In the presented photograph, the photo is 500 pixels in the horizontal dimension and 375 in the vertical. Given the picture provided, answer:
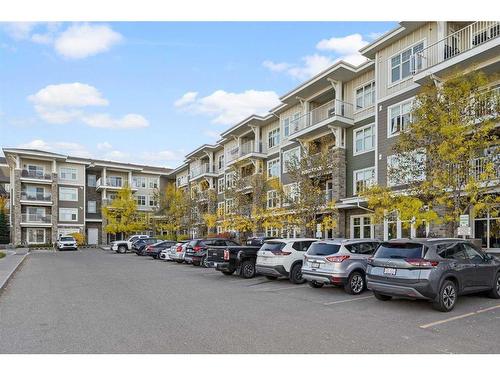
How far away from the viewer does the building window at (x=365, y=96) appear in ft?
84.1

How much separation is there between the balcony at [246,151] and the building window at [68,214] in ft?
84.0

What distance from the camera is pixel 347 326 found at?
816 centimetres

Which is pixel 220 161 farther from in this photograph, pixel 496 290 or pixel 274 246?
pixel 496 290

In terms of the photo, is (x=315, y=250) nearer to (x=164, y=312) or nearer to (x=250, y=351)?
(x=164, y=312)

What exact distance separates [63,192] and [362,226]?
43450mm

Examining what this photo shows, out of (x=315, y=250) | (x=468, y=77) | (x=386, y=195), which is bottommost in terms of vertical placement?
(x=315, y=250)

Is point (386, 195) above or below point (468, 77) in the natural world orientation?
below

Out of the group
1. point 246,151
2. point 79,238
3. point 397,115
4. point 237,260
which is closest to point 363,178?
point 397,115

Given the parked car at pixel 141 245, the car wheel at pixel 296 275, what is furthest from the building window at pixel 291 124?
the car wheel at pixel 296 275

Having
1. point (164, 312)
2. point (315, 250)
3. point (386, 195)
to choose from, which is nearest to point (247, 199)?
point (386, 195)

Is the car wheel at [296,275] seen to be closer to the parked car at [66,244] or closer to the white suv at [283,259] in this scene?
the white suv at [283,259]

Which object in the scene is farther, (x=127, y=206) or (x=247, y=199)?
(x=127, y=206)

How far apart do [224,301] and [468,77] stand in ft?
38.9

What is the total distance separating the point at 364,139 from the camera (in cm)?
2609
